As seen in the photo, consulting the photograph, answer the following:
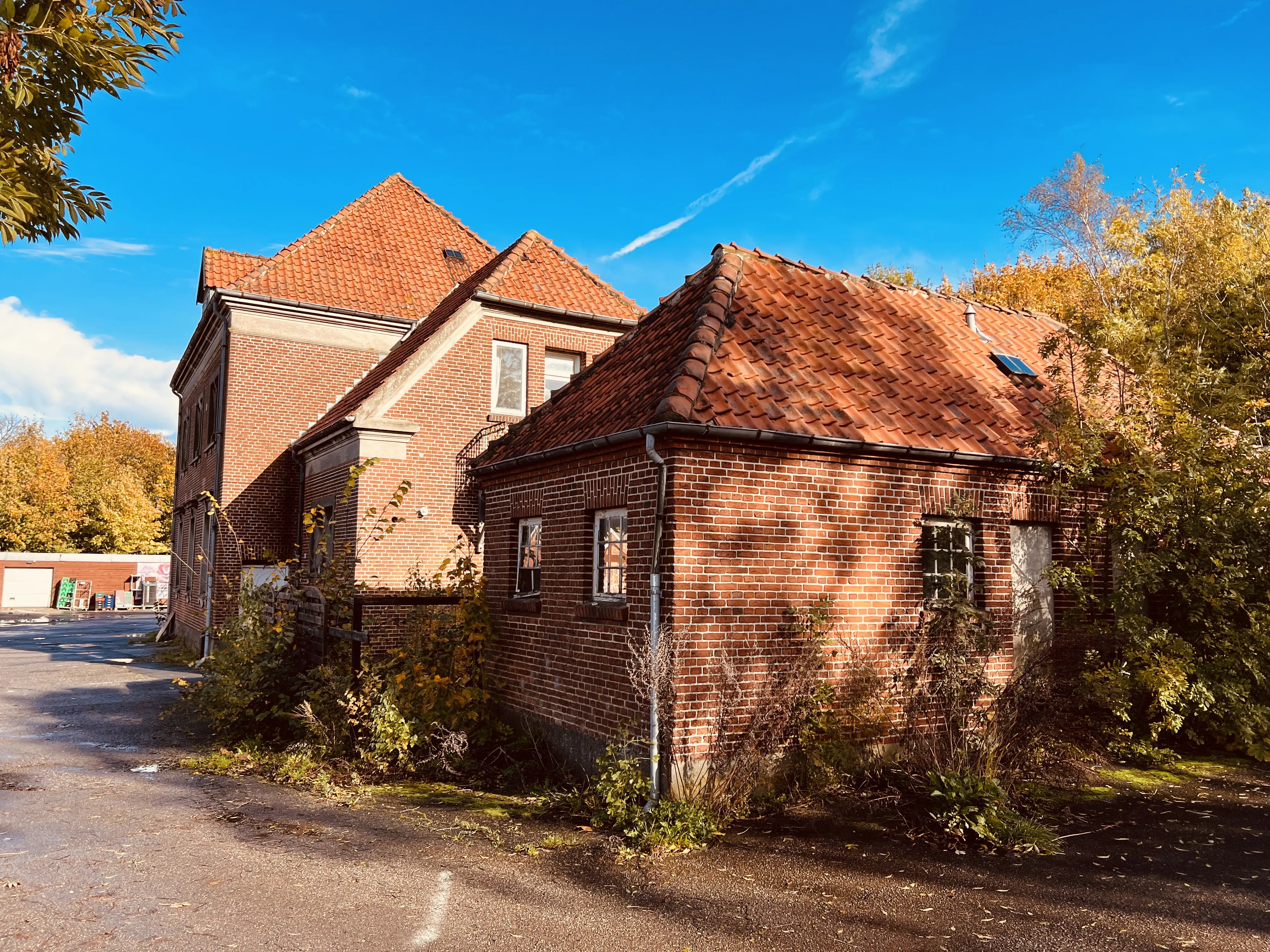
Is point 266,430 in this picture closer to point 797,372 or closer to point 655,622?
point 797,372

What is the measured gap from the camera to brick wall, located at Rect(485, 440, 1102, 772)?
786cm

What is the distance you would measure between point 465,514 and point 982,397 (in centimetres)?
931

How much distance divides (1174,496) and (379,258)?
17686 mm

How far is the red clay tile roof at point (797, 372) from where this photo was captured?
855 cm

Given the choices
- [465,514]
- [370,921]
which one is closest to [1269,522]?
[370,921]

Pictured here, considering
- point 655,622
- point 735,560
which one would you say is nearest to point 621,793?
point 655,622

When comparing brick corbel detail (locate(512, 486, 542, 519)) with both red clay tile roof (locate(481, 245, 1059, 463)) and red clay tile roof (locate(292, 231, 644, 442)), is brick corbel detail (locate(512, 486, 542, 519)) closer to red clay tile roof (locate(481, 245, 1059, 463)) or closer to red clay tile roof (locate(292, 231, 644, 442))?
red clay tile roof (locate(481, 245, 1059, 463))

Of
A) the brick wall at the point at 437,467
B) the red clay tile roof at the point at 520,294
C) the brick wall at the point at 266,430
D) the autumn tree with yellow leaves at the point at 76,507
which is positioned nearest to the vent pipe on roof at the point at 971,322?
the red clay tile roof at the point at 520,294

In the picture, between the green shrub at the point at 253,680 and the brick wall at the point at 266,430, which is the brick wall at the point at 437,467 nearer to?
the brick wall at the point at 266,430

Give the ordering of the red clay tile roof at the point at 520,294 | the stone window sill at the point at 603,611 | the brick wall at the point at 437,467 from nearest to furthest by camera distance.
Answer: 1. the stone window sill at the point at 603,611
2. the brick wall at the point at 437,467
3. the red clay tile roof at the point at 520,294

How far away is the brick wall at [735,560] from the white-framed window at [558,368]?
7606mm

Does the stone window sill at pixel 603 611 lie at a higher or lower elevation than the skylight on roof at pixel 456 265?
lower

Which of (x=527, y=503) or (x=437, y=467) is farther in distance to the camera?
(x=437, y=467)

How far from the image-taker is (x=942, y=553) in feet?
31.2
